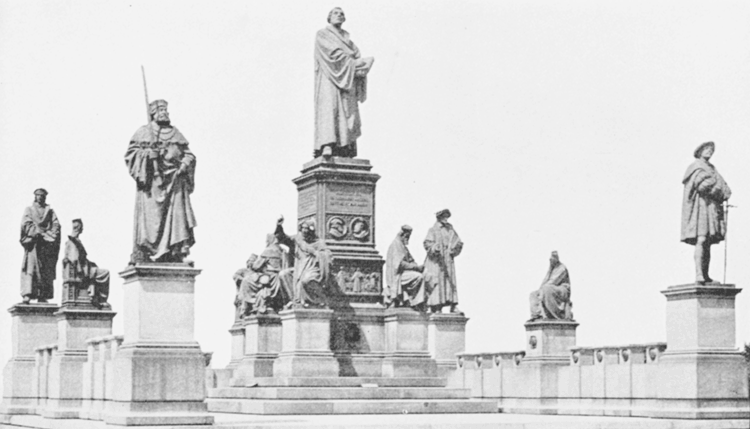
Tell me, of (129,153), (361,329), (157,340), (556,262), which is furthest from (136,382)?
(556,262)

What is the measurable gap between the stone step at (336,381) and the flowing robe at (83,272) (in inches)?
128

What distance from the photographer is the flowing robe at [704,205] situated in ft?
75.7

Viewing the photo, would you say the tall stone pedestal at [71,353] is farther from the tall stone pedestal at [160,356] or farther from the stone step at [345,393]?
the tall stone pedestal at [160,356]

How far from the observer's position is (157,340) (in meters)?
19.7

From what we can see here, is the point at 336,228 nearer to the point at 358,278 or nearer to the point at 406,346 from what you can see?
the point at 358,278

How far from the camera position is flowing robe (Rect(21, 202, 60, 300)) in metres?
28.5

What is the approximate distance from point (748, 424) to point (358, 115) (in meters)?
11.1

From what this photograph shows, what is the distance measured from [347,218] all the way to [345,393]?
4.52 metres

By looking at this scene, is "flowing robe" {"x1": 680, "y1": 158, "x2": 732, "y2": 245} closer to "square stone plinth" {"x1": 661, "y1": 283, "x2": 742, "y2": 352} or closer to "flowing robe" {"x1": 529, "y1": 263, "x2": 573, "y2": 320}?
"square stone plinth" {"x1": 661, "y1": 283, "x2": 742, "y2": 352}

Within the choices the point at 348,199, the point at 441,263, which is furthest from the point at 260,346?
the point at 441,263

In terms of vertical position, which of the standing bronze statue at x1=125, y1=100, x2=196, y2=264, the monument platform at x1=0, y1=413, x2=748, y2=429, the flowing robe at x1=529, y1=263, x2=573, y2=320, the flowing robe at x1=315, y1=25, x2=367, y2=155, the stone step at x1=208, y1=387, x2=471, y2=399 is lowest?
the monument platform at x1=0, y1=413, x2=748, y2=429

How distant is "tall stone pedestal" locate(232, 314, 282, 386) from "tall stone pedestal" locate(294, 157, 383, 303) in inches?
70.9

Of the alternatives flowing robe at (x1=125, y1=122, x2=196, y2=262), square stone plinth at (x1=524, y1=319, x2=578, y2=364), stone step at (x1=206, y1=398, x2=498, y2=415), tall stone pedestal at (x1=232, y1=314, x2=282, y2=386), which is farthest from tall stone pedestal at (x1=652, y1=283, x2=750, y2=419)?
tall stone pedestal at (x1=232, y1=314, x2=282, y2=386)

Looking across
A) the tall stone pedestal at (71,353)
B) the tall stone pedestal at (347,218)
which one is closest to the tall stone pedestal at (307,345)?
the tall stone pedestal at (347,218)
